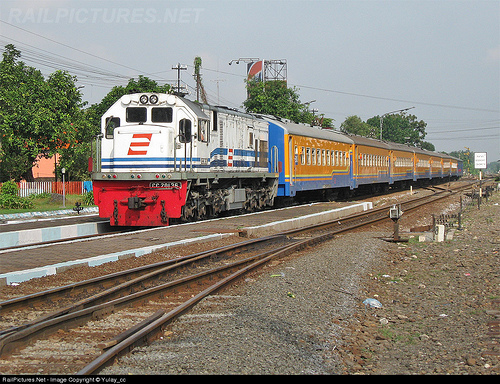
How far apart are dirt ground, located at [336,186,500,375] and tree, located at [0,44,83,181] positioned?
32408 mm

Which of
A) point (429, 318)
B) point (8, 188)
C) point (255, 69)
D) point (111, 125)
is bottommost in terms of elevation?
point (429, 318)

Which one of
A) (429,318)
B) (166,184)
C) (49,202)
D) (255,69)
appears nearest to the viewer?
(429,318)

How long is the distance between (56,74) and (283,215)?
29.1 metres

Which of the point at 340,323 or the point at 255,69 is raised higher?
the point at 255,69

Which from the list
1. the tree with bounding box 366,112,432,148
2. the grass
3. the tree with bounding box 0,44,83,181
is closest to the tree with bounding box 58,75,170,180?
the tree with bounding box 0,44,83,181

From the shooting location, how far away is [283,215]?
20266 millimetres

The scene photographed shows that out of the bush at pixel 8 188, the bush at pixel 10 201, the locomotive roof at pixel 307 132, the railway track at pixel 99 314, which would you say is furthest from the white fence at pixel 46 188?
the railway track at pixel 99 314

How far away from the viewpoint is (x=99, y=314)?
6.75 m

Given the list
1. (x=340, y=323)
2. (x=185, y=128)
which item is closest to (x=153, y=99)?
(x=185, y=128)

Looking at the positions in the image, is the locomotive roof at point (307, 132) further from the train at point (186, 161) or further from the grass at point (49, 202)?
the grass at point (49, 202)

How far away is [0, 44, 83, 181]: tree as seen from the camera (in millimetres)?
38906

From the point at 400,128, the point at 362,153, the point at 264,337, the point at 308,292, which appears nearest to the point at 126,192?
the point at 308,292

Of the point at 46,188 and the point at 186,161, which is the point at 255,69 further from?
the point at 186,161

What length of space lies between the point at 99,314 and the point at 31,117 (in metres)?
36.1
